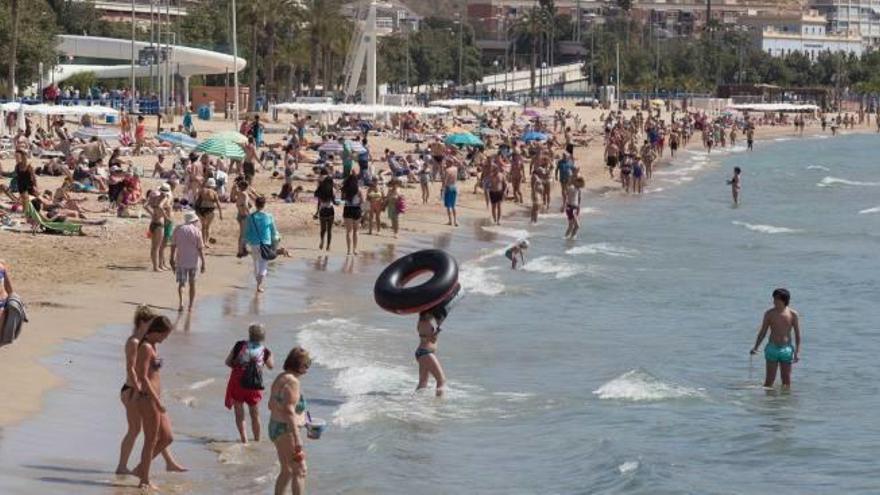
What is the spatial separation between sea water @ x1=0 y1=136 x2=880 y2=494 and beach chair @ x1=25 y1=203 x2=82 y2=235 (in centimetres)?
325

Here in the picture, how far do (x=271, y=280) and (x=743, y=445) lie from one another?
9824mm

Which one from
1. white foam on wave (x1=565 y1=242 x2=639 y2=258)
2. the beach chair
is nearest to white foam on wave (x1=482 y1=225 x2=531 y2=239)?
white foam on wave (x1=565 y1=242 x2=639 y2=258)

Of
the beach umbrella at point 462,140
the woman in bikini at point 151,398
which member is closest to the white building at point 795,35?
the beach umbrella at point 462,140

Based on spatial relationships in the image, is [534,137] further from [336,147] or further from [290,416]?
[290,416]

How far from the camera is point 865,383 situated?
18.4m

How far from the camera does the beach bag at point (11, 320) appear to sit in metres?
12.9

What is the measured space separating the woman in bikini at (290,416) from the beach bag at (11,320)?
2959 millimetres

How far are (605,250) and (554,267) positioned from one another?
3.89 m

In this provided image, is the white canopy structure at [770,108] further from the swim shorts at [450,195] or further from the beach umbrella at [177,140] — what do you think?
the swim shorts at [450,195]

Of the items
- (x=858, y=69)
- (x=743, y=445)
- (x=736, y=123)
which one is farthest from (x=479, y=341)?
(x=858, y=69)

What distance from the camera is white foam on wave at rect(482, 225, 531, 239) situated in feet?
106

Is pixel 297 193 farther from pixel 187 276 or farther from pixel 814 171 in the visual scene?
pixel 814 171

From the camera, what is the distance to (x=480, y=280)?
2514 centimetres

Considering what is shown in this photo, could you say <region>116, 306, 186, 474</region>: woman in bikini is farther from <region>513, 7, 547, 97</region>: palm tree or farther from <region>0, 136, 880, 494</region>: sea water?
<region>513, 7, 547, 97</region>: palm tree
